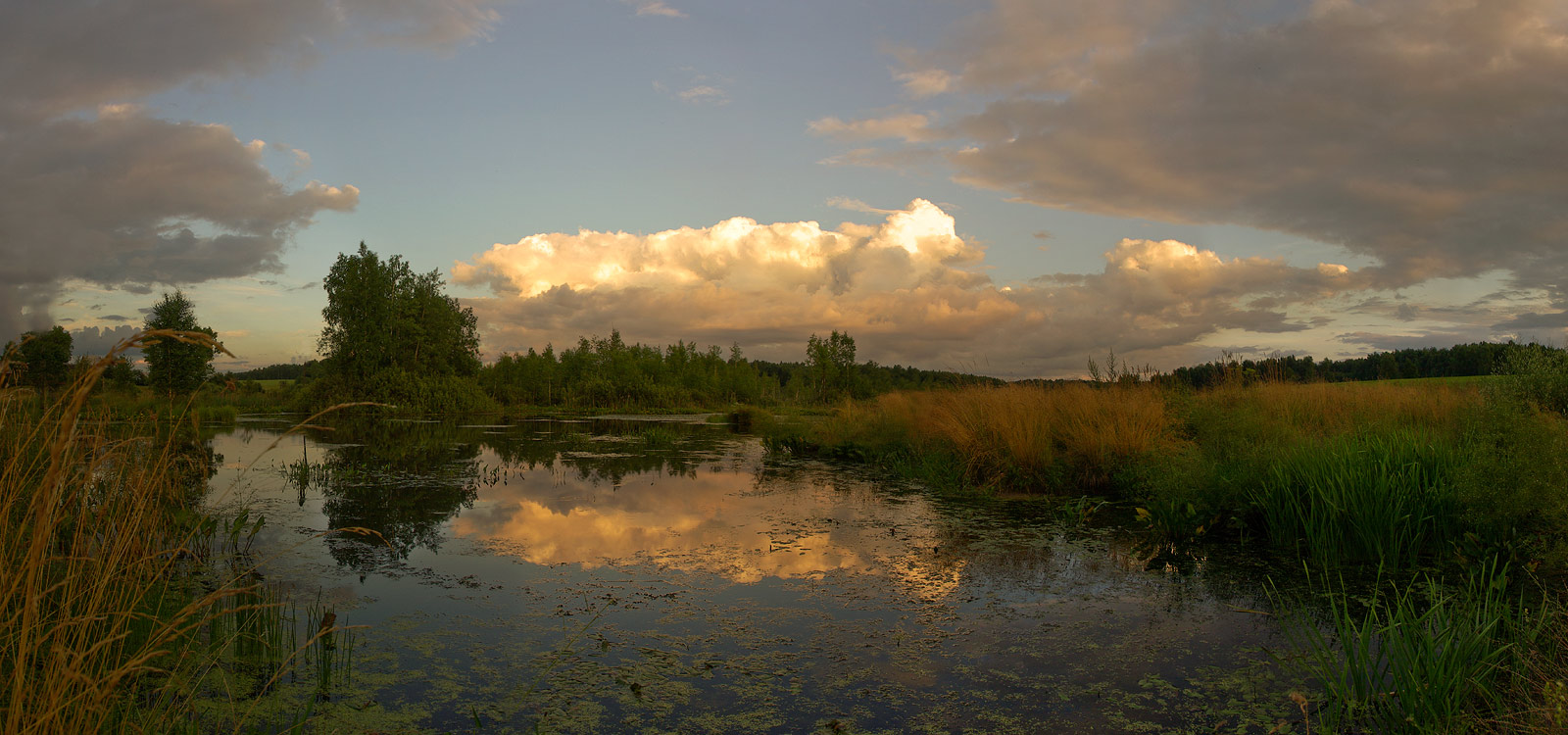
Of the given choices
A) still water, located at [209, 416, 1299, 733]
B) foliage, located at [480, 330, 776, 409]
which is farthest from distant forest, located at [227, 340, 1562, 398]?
still water, located at [209, 416, 1299, 733]

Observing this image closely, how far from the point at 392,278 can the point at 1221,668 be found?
148 ft

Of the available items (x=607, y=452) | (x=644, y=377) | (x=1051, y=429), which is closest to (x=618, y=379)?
(x=644, y=377)

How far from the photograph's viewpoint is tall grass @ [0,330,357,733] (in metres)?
2.21

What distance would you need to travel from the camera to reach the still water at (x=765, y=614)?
13.4ft

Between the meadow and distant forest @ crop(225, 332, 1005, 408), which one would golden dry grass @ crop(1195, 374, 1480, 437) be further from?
distant forest @ crop(225, 332, 1005, 408)

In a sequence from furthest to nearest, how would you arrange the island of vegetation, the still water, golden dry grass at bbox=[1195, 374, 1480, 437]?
golden dry grass at bbox=[1195, 374, 1480, 437] < the still water < the island of vegetation

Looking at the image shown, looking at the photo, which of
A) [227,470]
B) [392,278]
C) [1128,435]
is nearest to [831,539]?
[1128,435]

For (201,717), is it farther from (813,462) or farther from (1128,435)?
(813,462)

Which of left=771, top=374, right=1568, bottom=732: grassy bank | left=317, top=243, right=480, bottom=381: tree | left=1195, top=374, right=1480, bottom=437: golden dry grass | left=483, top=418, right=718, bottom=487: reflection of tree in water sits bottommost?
left=483, top=418, right=718, bottom=487: reflection of tree in water

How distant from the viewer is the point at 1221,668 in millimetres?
4672

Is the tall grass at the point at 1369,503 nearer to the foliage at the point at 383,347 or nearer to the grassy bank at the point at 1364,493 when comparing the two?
the grassy bank at the point at 1364,493

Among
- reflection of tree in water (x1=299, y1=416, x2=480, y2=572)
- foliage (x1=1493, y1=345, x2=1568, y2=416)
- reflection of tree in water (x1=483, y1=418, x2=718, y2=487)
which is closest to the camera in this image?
reflection of tree in water (x1=299, y1=416, x2=480, y2=572)

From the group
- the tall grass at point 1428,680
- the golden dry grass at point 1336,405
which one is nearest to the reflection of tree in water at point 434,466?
the tall grass at point 1428,680

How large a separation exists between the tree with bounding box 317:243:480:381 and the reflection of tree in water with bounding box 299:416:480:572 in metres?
21.4
